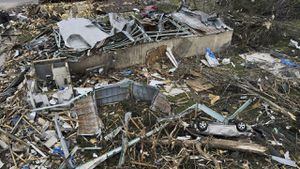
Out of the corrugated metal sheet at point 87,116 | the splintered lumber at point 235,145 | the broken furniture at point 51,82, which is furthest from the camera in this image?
the broken furniture at point 51,82

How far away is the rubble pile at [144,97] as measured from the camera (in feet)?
24.4

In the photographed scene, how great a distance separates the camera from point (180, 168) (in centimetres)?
710

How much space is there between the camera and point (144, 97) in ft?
29.9

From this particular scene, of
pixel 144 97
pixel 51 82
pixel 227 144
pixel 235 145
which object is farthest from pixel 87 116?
pixel 235 145

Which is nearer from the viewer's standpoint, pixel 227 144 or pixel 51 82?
pixel 227 144

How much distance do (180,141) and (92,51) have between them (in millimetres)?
4544

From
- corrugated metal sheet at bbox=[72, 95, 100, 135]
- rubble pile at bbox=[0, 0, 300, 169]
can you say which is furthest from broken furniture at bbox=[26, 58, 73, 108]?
corrugated metal sheet at bbox=[72, 95, 100, 135]

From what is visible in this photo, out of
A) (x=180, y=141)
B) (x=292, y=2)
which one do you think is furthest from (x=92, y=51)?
(x=292, y=2)

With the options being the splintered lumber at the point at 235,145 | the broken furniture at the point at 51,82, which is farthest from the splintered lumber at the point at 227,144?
the broken furniture at the point at 51,82

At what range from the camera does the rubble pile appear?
7.44 meters

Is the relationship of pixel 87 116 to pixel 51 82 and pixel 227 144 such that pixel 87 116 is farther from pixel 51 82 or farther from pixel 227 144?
pixel 227 144

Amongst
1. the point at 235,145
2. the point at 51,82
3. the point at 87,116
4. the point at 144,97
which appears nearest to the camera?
the point at 235,145

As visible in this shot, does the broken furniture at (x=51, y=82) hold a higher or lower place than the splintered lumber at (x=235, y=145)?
higher

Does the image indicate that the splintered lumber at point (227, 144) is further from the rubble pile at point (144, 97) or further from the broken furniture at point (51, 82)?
the broken furniture at point (51, 82)
